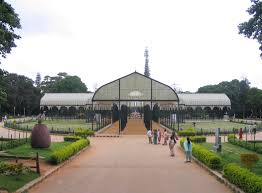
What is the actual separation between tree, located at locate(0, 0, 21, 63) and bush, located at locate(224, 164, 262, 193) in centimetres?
1075

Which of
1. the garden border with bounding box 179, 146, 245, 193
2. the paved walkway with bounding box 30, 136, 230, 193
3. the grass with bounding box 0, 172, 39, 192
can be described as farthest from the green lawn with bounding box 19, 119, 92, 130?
the grass with bounding box 0, 172, 39, 192

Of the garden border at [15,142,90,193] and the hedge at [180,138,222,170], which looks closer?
the garden border at [15,142,90,193]

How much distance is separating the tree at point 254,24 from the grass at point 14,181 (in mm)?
10000

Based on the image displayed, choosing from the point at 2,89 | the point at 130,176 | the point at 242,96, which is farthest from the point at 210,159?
the point at 242,96

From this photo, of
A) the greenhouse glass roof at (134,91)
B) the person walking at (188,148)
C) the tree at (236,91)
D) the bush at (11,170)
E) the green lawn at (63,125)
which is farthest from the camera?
the tree at (236,91)

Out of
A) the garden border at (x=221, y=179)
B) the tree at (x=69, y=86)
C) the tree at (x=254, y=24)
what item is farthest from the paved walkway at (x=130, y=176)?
the tree at (x=69, y=86)

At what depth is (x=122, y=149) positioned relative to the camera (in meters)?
31.9

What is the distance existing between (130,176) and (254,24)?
7794 mm

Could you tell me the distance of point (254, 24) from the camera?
1778cm

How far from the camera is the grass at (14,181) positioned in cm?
1468

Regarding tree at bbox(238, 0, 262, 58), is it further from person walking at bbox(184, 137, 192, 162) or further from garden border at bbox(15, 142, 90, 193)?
garden border at bbox(15, 142, 90, 193)

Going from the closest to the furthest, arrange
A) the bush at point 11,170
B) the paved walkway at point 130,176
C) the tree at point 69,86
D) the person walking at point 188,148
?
the paved walkway at point 130,176 < the bush at point 11,170 < the person walking at point 188,148 < the tree at point 69,86

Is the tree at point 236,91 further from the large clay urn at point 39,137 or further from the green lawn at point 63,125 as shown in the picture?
the large clay urn at point 39,137

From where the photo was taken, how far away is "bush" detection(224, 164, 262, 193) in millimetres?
13070
